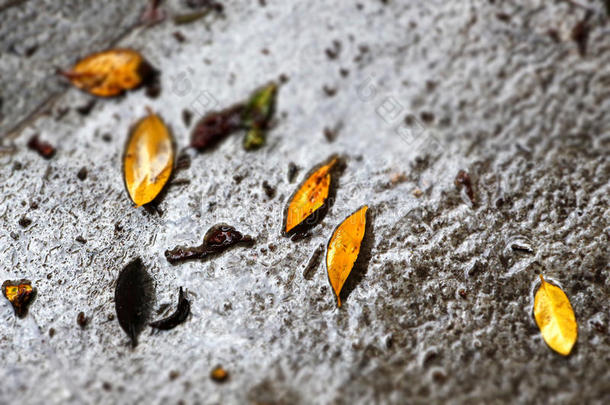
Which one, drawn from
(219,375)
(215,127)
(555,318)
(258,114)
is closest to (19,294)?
(219,375)

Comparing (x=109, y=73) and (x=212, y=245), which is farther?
(x=109, y=73)

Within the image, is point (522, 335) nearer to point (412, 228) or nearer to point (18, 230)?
point (412, 228)

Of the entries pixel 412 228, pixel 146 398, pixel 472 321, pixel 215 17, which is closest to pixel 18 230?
pixel 146 398

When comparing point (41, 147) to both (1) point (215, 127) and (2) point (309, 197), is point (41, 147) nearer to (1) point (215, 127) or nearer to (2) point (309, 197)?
(1) point (215, 127)

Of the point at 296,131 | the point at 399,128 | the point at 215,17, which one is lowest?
the point at 399,128

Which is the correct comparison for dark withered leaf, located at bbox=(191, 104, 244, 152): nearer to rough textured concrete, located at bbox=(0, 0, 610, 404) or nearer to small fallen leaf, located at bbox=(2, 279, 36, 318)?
rough textured concrete, located at bbox=(0, 0, 610, 404)

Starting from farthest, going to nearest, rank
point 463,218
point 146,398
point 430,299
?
point 463,218, point 430,299, point 146,398

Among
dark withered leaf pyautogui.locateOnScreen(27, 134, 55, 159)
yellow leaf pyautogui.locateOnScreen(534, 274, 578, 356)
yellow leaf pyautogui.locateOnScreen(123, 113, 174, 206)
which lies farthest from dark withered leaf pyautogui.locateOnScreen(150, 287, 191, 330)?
yellow leaf pyautogui.locateOnScreen(534, 274, 578, 356)
